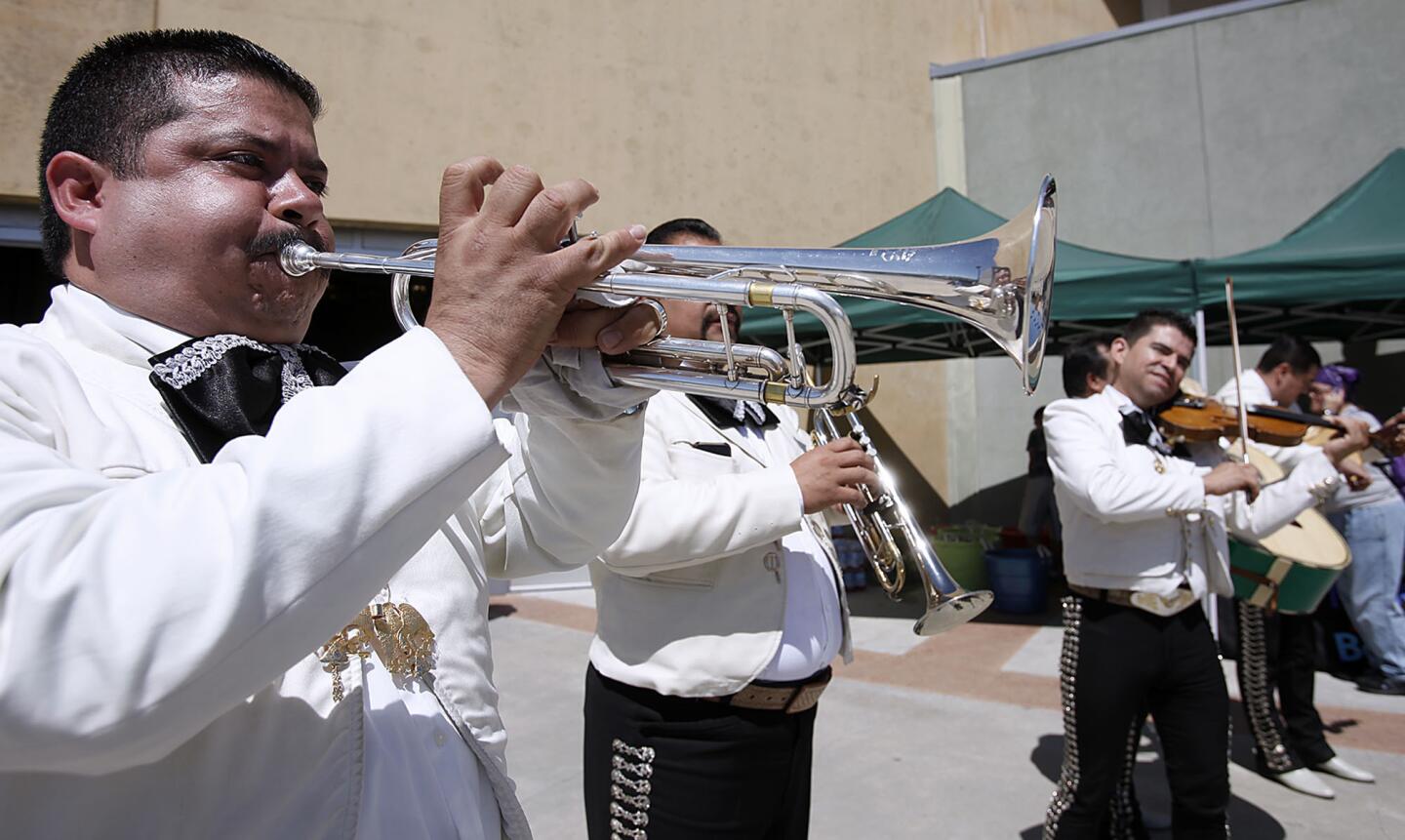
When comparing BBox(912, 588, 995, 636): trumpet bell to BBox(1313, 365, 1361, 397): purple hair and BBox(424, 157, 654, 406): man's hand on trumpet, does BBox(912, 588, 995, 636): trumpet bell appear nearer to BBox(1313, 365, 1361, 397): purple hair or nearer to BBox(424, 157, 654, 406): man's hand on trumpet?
BBox(424, 157, 654, 406): man's hand on trumpet

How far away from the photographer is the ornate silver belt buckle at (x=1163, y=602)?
2.92 m

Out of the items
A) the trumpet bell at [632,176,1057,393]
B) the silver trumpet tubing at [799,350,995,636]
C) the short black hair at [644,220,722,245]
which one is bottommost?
the silver trumpet tubing at [799,350,995,636]

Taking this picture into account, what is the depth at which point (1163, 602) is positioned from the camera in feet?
9.62

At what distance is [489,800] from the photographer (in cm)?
117

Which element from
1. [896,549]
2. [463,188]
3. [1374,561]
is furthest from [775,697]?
[1374,561]

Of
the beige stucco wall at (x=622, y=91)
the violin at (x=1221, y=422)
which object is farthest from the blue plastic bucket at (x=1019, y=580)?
the beige stucco wall at (x=622, y=91)

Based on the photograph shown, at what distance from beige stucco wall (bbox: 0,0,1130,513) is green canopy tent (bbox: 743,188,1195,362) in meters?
1.62

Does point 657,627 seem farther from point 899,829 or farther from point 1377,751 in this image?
point 1377,751

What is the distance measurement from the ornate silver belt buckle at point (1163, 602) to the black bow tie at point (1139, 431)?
0.53m

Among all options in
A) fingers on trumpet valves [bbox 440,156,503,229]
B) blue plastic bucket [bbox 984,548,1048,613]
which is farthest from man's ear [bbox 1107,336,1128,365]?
blue plastic bucket [bbox 984,548,1048,613]

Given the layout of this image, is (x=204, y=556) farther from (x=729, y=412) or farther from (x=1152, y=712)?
(x=1152, y=712)

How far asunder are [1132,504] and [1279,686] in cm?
217

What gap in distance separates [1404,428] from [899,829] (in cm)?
299

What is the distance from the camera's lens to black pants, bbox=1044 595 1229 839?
9.29 ft
